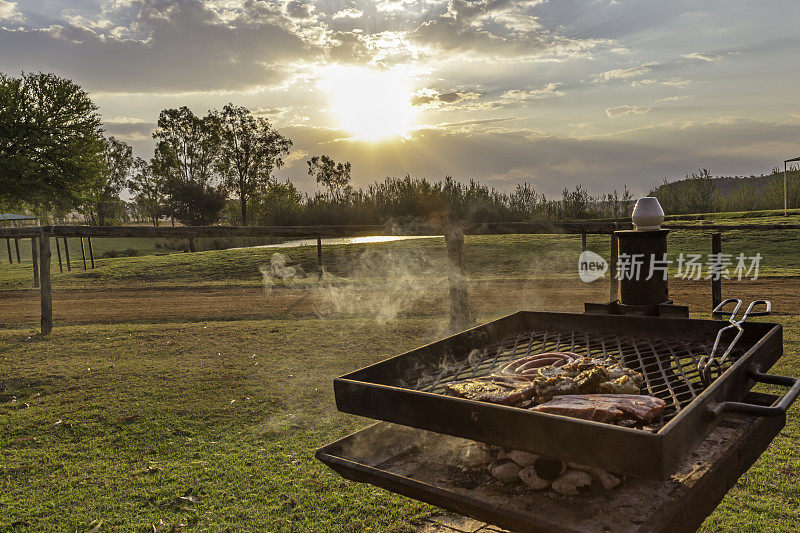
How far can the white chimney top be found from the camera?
3809mm

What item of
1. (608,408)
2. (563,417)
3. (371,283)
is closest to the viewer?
(563,417)

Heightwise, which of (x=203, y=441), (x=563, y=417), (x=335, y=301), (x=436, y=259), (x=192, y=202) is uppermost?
(x=192, y=202)

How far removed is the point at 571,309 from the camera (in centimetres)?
900

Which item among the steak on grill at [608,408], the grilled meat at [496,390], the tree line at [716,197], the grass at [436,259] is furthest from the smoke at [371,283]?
the tree line at [716,197]

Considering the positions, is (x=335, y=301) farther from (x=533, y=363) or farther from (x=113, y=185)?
(x=113, y=185)

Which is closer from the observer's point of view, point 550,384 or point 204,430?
point 550,384

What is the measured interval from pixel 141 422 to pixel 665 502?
4285 mm

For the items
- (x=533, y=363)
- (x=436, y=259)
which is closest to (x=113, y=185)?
(x=436, y=259)

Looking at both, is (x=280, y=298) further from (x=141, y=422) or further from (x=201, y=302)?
(x=141, y=422)

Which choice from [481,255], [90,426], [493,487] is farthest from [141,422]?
[481,255]

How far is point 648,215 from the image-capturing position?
3.82 meters

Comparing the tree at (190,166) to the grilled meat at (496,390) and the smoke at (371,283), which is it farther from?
the grilled meat at (496,390)

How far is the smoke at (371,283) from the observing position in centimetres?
1022

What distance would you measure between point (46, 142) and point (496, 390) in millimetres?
33308
